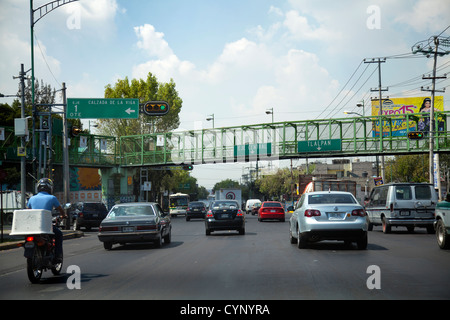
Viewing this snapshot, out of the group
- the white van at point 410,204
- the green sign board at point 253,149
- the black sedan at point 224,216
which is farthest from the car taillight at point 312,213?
the green sign board at point 253,149

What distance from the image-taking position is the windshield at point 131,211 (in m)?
18.0

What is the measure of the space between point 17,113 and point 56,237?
48557mm

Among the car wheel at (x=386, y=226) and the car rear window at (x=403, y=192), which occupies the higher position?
the car rear window at (x=403, y=192)

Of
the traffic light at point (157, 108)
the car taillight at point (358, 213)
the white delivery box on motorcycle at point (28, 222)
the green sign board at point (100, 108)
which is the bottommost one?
the car taillight at point (358, 213)

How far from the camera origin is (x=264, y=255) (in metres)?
14.6

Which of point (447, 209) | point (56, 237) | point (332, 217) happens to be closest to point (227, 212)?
point (332, 217)

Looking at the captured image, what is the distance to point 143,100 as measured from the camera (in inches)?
2469

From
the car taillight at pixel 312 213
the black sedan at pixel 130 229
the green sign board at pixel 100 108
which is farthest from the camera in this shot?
the green sign board at pixel 100 108

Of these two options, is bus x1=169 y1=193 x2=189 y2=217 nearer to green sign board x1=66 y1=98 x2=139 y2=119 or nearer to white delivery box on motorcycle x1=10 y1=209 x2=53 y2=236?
green sign board x1=66 y1=98 x2=139 y2=119

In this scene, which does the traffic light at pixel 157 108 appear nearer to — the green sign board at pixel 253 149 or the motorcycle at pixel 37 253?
the motorcycle at pixel 37 253

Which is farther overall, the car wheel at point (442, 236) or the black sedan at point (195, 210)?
the black sedan at point (195, 210)

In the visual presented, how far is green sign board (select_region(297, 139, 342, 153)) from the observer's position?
47125 millimetres

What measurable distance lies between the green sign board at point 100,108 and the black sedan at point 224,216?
1060 cm

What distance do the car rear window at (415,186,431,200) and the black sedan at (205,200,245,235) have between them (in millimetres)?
7399
